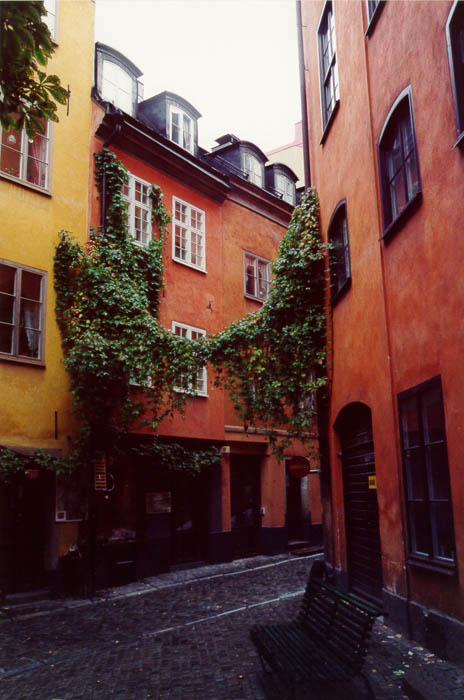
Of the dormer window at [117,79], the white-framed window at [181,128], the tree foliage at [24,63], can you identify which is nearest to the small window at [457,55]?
the tree foliage at [24,63]

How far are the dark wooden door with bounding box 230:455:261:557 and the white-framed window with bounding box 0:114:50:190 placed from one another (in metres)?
9.05

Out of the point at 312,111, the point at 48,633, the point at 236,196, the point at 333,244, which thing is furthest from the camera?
the point at 236,196

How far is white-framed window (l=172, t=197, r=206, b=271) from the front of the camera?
53.0ft

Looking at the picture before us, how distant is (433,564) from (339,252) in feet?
20.1

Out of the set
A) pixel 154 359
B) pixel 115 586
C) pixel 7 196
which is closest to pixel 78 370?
pixel 154 359

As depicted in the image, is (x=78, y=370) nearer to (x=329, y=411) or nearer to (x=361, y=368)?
(x=329, y=411)

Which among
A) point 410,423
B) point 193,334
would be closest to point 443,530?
point 410,423

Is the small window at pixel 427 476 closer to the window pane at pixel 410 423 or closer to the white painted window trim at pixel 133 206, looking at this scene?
the window pane at pixel 410 423

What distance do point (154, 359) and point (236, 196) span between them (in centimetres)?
801

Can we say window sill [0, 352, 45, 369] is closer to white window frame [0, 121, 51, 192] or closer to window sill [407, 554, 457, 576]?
white window frame [0, 121, 51, 192]

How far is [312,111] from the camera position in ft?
43.3

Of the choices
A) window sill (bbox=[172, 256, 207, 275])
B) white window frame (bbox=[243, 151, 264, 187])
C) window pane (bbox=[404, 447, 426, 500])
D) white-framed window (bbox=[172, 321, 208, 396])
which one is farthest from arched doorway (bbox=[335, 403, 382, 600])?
white window frame (bbox=[243, 151, 264, 187])

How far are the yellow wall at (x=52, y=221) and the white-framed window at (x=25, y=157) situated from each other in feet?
0.60

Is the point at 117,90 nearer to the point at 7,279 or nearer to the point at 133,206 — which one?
the point at 133,206
